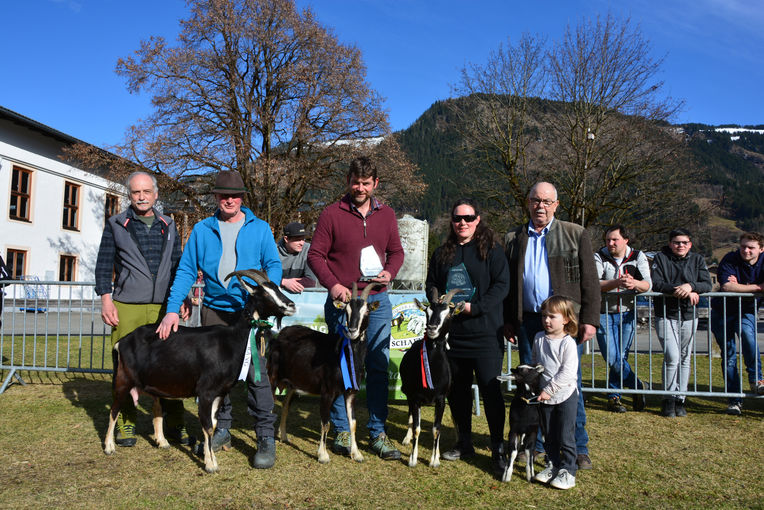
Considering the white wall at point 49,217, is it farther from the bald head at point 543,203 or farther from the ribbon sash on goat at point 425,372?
the bald head at point 543,203

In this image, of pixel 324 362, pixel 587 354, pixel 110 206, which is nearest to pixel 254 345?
pixel 324 362

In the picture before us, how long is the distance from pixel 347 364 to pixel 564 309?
6.17ft

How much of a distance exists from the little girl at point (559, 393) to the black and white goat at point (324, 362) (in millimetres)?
1453

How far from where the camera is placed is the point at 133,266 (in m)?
5.15

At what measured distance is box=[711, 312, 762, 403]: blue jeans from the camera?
693cm

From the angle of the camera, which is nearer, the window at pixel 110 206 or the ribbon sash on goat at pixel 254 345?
the ribbon sash on goat at pixel 254 345

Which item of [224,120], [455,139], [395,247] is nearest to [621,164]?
[455,139]

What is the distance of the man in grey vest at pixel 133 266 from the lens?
16.8 feet

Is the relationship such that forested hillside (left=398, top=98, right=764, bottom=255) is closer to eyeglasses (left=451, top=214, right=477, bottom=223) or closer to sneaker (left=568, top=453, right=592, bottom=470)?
eyeglasses (left=451, top=214, right=477, bottom=223)

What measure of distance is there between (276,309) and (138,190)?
1780 millimetres

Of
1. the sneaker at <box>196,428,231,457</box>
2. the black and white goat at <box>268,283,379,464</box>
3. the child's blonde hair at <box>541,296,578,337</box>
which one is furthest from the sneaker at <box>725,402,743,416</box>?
the sneaker at <box>196,428,231,457</box>

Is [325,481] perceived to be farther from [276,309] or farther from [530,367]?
[530,367]

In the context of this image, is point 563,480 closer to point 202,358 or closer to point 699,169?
point 202,358

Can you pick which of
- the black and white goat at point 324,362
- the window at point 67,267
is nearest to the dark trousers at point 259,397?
the black and white goat at point 324,362
